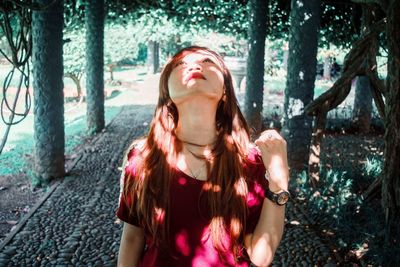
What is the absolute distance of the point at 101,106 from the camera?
32.8ft

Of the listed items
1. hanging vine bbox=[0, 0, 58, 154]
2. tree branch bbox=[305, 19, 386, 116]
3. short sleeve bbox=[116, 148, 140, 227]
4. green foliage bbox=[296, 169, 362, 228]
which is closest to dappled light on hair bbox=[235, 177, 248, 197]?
short sleeve bbox=[116, 148, 140, 227]

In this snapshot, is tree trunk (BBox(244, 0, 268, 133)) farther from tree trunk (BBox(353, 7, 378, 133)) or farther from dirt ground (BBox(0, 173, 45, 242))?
dirt ground (BBox(0, 173, 45, 242))

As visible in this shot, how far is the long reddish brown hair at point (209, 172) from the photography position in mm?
1405

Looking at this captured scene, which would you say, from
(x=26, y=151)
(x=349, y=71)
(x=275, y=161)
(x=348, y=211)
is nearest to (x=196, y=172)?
(x=275, y=161)

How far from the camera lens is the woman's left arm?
Result: 1.42 m

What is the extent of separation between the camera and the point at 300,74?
6.20 meters

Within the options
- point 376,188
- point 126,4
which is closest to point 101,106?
point 126,4

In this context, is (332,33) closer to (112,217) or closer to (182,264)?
(112,217)

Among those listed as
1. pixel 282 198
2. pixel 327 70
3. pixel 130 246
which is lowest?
pixel 327 70

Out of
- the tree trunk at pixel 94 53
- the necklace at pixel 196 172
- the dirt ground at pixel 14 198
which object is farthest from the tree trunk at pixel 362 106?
the necklace at pixel 196 172

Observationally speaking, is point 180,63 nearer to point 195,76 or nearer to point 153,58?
point 195,76

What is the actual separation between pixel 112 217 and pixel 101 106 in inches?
213

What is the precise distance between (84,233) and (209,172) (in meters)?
3.42

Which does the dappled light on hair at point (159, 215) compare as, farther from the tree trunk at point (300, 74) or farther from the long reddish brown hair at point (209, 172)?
the tree trunk at point (300, 74)
